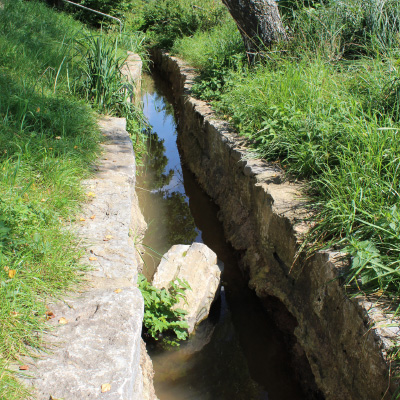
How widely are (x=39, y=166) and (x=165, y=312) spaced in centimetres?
146

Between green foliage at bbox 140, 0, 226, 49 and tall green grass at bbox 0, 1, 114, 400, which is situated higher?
green foliage at bbox 140, 0, 226, 49

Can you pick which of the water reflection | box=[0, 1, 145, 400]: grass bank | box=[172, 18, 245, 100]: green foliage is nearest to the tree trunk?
box=[172, 18, 245, 100]: green foliage

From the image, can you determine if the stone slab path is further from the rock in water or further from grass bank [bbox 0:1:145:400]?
the rock in water

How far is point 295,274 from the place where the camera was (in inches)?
135

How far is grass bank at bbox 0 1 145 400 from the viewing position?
2.16 meters

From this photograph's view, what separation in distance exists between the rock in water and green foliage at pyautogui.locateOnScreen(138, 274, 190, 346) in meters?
0.10

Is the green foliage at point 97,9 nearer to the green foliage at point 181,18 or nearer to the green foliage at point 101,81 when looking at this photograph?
the green foliage at point 181,18

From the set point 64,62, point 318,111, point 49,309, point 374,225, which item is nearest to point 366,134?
point 318,111

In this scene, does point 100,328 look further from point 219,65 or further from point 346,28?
point 346,28

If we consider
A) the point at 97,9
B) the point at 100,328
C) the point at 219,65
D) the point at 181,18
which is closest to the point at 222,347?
the point at 100,328

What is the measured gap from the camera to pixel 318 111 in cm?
421

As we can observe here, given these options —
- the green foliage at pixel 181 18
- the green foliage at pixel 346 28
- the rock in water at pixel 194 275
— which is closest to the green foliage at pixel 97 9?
the green foliage at pixel 181 18

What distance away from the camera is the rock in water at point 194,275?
3734mm

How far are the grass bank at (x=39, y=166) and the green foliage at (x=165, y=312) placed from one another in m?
0.88
